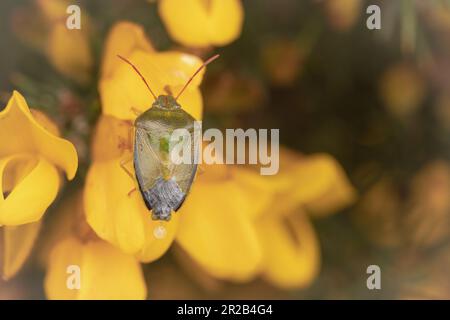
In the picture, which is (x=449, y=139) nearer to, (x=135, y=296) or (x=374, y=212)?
(x=374, y=212)

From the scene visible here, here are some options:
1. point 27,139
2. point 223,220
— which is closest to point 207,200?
point 223,220

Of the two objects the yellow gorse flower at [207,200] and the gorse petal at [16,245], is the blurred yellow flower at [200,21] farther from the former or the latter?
the gorse petal at [16,245]

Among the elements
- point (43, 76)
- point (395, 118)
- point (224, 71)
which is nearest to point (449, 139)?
point (395, 118)

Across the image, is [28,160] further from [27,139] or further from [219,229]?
[219,229]

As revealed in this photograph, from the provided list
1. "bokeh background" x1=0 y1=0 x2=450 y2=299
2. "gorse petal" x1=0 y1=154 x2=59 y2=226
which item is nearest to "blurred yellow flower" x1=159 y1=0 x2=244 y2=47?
"bokeh background" x1=0 y1=0 x2=450 y2=299

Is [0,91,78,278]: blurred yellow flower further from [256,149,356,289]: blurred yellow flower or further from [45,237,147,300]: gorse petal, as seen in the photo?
[256,149,356,289]: blurred yellow flower
